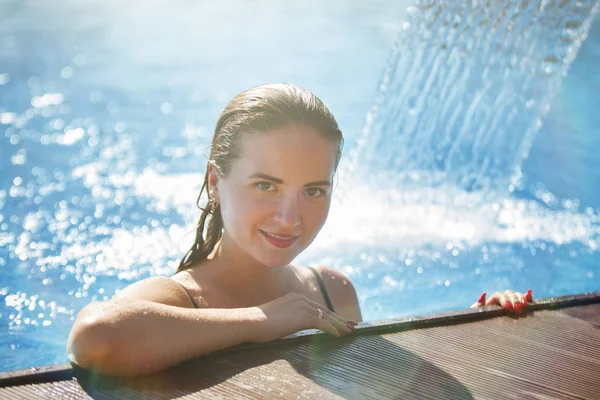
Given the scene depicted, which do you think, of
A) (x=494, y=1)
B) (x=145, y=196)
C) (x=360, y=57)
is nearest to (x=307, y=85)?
(x=360, y=57)

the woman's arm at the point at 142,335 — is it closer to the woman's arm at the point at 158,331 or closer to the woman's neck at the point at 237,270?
the woman's arm at the point at 158,331

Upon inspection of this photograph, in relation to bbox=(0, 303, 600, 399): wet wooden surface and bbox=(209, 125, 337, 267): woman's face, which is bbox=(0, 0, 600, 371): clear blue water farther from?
bbox=(0, 303, 600, 399): wet wooden surface

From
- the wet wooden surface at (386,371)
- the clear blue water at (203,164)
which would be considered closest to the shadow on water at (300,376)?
the wet wooden surface at (386,371)

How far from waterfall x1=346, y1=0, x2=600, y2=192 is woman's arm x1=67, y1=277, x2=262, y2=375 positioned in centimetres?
626

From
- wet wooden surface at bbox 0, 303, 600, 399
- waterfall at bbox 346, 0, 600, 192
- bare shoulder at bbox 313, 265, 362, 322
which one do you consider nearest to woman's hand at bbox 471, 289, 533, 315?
wet wooden surface at bbox 0, 303, 600, 399

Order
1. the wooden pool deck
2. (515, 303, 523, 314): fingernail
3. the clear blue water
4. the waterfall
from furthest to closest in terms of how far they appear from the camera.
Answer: the waterfall
the clear blue water
(515, 303, 523, 314): fingernail
the wooden pool deck

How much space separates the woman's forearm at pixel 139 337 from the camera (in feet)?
4.79

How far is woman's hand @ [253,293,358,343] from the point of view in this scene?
1.74m

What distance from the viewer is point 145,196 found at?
263 inches

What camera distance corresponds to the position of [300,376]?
1561 millimetres

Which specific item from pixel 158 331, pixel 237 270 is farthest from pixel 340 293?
pixel 158 331

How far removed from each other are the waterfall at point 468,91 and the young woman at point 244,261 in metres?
5.71

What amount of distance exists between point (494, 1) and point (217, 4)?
434 centimetres

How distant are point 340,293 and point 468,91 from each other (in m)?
6.82
